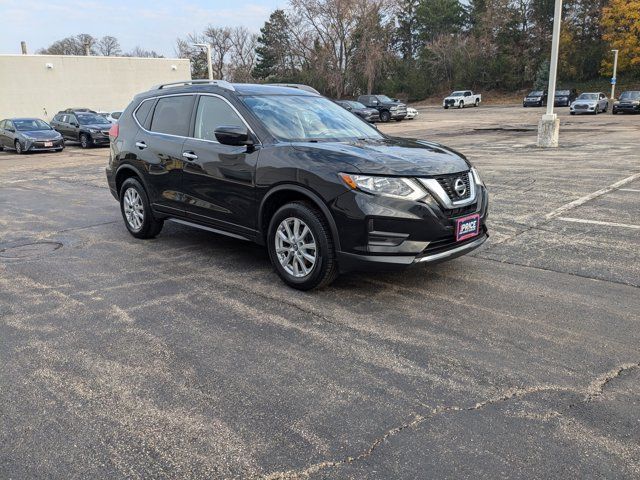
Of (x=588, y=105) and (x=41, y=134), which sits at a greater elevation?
(x=588, y=105)

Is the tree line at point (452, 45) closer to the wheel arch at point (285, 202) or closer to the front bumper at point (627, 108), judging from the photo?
the front bumper at point (627, 108)

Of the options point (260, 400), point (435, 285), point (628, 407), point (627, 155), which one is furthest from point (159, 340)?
point (627, 155)

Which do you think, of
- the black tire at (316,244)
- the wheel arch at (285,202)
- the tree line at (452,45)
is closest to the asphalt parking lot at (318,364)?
the black tire at (316,244)

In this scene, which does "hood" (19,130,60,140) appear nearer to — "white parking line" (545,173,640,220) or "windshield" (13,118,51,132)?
"windshield" (13,118,51,132)

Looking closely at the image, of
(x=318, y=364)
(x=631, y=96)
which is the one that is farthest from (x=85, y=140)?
(x=631, y=96)

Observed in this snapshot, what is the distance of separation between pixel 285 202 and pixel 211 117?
143 cm

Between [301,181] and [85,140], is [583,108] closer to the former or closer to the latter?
[85,140]

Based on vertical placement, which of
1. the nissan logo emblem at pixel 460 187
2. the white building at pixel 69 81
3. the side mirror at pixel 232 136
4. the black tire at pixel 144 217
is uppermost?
the white building at pixel 69 81

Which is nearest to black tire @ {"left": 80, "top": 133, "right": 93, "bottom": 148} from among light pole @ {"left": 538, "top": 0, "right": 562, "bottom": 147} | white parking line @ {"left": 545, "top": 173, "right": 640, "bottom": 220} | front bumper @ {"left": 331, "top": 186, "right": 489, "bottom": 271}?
light pole @ {"left": 538, "top": 0, "right": 562, "bottom": 147}

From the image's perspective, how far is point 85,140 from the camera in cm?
2450

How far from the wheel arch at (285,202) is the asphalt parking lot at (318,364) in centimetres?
57

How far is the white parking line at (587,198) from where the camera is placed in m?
8.00

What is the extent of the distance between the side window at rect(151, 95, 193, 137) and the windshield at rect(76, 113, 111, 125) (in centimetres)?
2063

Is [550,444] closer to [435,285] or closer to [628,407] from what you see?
[628,407]
